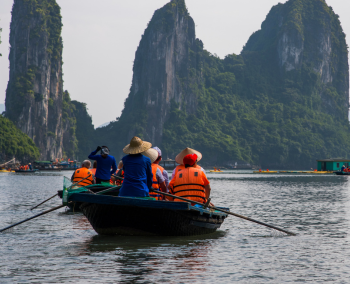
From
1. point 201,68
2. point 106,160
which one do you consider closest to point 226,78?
point 201,68

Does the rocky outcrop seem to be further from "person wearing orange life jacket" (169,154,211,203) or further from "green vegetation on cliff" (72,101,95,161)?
"person wearing orange life jacket" (169,154,211,203)

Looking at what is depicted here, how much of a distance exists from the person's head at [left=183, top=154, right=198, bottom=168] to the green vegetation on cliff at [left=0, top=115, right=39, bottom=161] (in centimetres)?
7808

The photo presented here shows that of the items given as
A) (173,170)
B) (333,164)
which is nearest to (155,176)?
(173,170)

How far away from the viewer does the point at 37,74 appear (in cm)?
12481

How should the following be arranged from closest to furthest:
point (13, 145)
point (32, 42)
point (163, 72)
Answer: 1. point (13, 145)
2. point (32, 42)
3. point (163, 72)

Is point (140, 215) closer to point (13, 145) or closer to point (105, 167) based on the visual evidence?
point (105, 167)

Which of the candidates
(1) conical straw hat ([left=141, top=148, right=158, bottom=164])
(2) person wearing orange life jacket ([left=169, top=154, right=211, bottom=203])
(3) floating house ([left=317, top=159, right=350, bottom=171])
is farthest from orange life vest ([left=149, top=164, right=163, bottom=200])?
(3) floating house ([left=317, top=159, right=350, bottom=171])

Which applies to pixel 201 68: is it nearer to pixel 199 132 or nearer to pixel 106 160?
pixel 199 132

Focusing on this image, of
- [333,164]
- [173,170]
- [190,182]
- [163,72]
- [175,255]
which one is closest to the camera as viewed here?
[175,255]

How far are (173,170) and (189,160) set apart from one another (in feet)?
42.3

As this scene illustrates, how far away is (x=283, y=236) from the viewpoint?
1243 cm

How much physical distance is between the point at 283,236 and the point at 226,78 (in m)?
189

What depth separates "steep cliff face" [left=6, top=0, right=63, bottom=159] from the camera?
11906 cm

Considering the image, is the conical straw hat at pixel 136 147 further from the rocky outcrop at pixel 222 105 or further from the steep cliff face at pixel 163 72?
the rocky outcrop at pixel 222 105
